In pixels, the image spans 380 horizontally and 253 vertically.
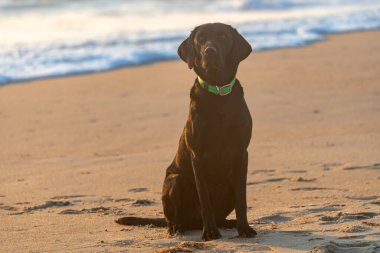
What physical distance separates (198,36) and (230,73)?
32 centimetres

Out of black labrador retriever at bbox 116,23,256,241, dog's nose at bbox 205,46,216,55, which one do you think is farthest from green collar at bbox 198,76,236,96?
dog's nose at bbox 205,46,216,55

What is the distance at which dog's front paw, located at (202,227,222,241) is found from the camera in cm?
643

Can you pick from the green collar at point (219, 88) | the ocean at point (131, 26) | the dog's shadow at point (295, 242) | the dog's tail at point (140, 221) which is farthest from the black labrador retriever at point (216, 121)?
the ocean at point (131, 26)

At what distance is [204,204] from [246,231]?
33cm

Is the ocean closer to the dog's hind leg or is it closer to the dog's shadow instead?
the dog's hind leg

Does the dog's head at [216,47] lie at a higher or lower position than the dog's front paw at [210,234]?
higher

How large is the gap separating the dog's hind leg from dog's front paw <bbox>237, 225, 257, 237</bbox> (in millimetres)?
512

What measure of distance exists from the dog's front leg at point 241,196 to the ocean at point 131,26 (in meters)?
9.53

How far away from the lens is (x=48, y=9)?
29.8 meters

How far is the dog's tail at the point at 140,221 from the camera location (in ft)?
22.8

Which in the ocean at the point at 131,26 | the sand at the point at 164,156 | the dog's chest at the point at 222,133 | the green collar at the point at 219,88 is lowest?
the sand at the point at 164,156

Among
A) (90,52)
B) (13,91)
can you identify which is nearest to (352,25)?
(90,52)

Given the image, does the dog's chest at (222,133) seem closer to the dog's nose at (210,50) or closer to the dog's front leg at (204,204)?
the dog's front leg at (204,204)

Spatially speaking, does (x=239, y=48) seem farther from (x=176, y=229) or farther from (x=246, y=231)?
(x=176, y=229)
